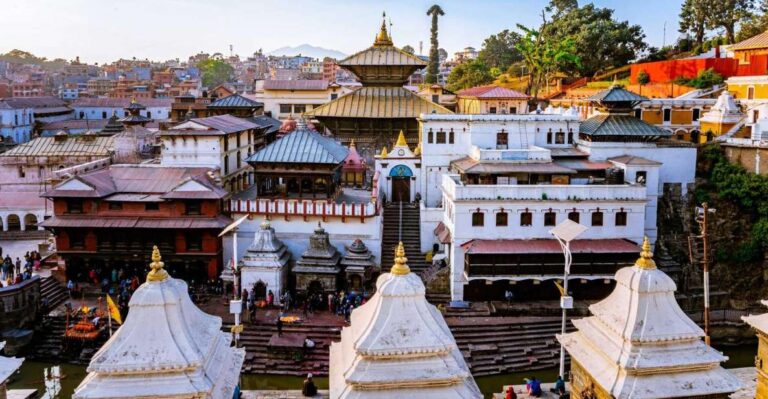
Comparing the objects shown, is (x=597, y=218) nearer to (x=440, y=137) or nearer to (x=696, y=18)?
(x=440, y=137)

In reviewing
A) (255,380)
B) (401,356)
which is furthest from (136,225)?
(401,356)

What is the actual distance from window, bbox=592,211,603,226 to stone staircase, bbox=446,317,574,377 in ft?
13.7

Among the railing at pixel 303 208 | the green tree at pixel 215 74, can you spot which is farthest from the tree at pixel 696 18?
the green tree at pixel 215 74

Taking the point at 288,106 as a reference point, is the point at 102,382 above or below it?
below

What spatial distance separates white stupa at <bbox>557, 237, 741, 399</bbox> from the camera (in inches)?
Result: 386

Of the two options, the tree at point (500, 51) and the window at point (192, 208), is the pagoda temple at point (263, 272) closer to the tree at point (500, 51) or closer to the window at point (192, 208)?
the window at point (192, 208)

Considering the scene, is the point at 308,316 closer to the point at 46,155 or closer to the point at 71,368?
the point at 71,368

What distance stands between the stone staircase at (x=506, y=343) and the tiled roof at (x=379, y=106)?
48.4 feet

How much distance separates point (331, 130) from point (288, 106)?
19.2 metres

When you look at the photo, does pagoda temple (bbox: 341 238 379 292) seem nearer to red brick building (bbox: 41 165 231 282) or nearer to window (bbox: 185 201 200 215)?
red brick building (bbox: 41 165 231 282)

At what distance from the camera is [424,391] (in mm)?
9625

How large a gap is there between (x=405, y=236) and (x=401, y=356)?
814 inches

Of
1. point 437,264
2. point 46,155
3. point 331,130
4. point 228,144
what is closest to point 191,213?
point 228,144

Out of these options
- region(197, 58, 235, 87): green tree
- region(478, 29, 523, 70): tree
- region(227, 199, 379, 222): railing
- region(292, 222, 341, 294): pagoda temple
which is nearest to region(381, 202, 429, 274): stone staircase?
region(227, 199, 379, 222): railing
